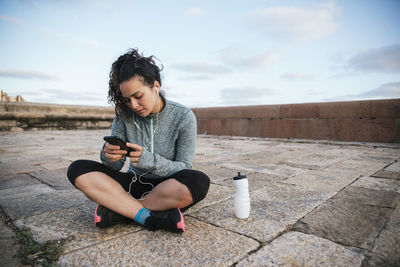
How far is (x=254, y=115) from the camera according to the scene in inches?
332

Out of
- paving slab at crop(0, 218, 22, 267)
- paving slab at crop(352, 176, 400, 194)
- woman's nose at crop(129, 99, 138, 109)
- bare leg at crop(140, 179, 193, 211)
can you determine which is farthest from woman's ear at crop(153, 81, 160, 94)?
paving slab at crop(352, 176, 400, 194)

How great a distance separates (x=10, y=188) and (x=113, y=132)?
1346mm

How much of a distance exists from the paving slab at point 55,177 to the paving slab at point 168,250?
1400mm

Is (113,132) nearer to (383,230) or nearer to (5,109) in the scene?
(383,230)

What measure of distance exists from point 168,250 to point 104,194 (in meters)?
0.54

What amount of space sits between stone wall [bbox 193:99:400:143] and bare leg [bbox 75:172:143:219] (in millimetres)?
6534

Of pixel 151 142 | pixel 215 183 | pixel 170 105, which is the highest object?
pixel 170 105

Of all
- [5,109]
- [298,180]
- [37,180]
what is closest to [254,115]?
[298,180]

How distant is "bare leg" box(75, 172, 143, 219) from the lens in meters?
1.51

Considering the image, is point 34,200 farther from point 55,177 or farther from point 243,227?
point 243,227

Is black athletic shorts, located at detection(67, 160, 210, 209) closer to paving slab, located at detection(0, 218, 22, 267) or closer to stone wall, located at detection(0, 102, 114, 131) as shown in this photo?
paving slab, located at detection(0, 218, 22, 267)

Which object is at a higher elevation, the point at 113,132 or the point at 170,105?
the point at 170,105

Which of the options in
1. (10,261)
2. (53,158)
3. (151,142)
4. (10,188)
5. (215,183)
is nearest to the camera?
(10,261)

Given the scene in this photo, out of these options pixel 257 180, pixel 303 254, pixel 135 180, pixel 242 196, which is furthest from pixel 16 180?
pixel 303 254
